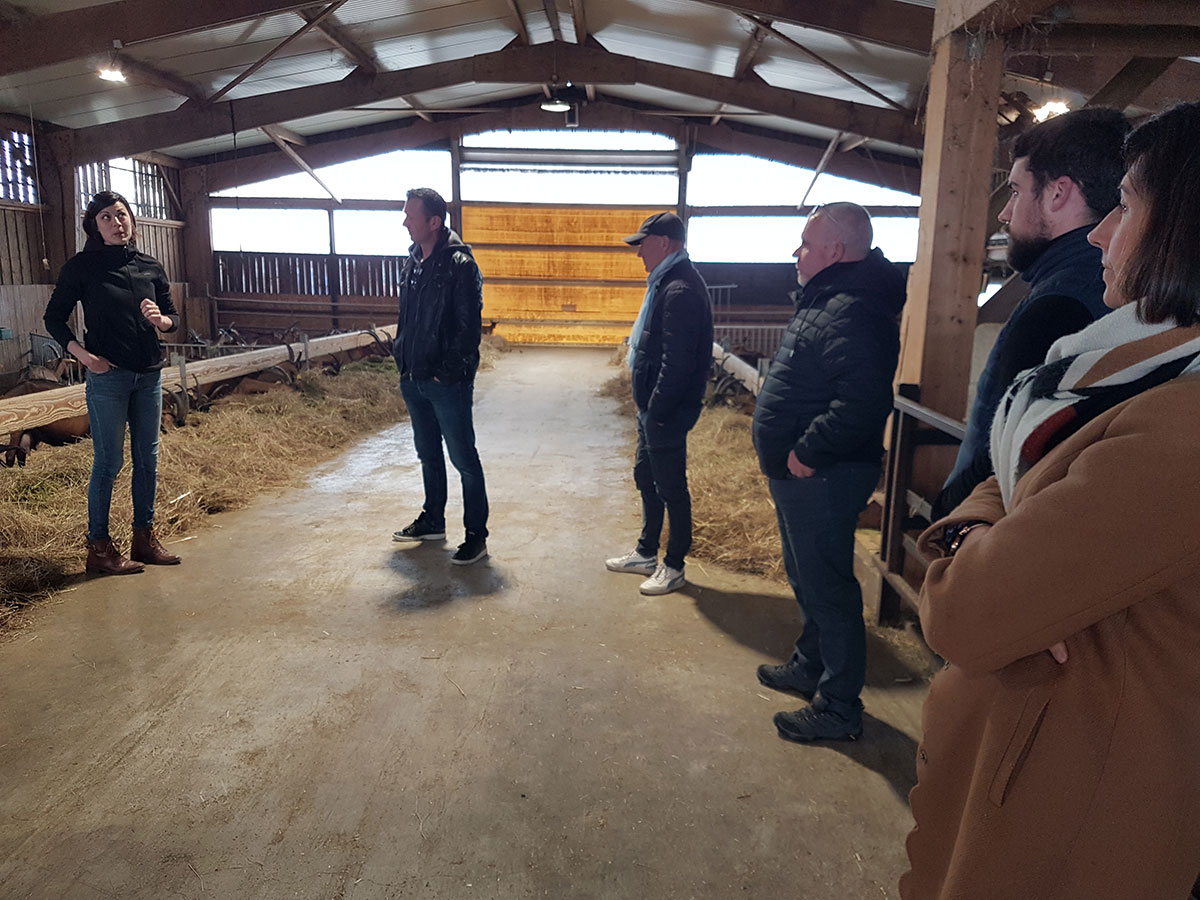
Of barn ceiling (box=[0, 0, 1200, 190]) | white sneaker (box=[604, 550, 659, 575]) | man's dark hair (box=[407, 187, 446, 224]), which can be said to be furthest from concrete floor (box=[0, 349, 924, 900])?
barn ceiling (box=[0, 0, 1200, 190])

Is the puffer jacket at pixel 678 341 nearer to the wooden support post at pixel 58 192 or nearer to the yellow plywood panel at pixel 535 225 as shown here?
the wooden support post at pixel 58 192

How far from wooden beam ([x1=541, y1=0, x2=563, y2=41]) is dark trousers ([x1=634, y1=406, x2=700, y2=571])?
8295 mm

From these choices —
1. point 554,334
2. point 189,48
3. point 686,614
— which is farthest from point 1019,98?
point 554,334

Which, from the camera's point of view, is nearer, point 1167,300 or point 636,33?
point 1167,300

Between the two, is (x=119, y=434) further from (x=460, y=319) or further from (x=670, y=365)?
(x=670, y=365)

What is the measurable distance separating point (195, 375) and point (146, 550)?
3.10 m

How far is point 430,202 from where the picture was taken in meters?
3.61

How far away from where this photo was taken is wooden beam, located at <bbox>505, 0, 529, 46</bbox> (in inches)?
388

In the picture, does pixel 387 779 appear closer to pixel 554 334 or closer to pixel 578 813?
pixel 578 813

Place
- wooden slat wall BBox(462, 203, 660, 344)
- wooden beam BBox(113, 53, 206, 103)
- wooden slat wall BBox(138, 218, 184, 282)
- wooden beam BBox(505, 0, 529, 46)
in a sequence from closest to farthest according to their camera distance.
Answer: wooden beam BBox(113, 53, 206, 103) → wooden beam BBox(505, 0, 529, 46) → wooden slat wall BBox(138, 218, 184, 282) → wooden slat wall BBox(462, 203, 660, 344)

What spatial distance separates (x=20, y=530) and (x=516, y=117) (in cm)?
1340

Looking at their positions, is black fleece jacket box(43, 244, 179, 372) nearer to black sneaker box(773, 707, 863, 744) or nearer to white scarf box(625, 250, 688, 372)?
white scarf box(625, 250, 688, 372)

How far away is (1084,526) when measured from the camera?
2.83ft

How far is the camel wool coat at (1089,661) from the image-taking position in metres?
0.84
